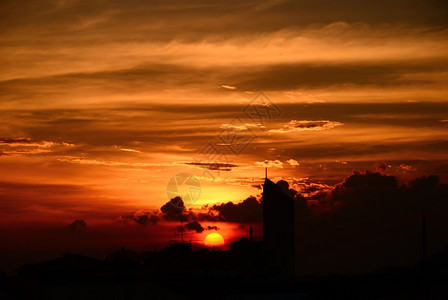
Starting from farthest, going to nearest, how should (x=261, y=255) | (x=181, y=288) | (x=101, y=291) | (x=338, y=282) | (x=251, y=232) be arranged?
1. (x=251, y=232)
2. (x=261, y=255)
3. (x=181, y=288)
4. (x=338, y=282)
5. (x=101, y=291)

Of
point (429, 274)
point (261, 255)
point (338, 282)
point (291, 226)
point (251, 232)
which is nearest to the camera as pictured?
point (429, 274)

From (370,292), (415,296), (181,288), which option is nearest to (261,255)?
(181,288)

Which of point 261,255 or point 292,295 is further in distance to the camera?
point 261,255

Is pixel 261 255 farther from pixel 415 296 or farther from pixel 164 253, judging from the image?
pixel 415 296

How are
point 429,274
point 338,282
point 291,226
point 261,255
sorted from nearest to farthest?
point 429,274
point 338,282
point 261,255
point 291,226

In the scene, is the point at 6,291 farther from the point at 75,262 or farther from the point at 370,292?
the point at 370,292

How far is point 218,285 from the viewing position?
78875 mm

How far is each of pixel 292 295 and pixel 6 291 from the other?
23026 millimetres

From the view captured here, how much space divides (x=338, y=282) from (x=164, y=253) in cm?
6334

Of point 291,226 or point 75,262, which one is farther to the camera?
point 291,226

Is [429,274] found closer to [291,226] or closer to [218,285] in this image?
[218,285]

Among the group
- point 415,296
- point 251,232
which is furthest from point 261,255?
point 415,296

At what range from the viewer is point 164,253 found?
130m

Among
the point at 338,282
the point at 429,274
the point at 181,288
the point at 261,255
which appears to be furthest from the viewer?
the point at 261,255
